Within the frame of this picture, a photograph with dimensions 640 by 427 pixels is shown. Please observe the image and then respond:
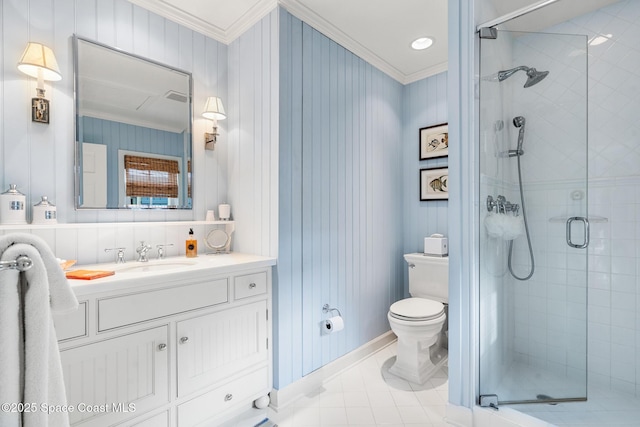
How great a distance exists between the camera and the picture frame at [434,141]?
2.69 metres

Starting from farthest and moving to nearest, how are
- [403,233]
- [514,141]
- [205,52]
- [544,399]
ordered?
[403,233] < [205,52] < [514,141] < [544,399]

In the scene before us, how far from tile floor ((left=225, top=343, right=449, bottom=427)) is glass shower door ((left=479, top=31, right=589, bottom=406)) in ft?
1.39

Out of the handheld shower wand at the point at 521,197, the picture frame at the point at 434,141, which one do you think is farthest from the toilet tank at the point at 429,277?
the picture frame at the point at 434,141

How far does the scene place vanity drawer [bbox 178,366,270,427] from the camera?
1487 millimetres

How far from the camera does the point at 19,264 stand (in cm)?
70

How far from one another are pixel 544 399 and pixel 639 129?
1697mm

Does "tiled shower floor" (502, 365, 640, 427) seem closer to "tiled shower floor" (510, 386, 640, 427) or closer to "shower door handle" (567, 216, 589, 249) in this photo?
"tiled shower floor" (510, 386, 640, 427)

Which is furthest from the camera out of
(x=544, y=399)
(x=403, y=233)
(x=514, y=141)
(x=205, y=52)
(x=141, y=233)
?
(x=403, y=233)

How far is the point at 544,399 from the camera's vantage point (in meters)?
1.63

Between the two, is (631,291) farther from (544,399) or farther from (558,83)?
(558,83)

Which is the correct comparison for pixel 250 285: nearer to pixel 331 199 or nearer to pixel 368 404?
pixel 331 199

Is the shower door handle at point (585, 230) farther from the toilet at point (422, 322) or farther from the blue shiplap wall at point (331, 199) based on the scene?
the blue shiplap wall at point (331, 199)

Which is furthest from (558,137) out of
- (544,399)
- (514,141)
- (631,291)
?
(544,399)

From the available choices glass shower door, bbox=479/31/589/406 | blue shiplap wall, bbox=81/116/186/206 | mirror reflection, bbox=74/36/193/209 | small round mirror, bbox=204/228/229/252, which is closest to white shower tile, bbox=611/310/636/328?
glass shower door, bbox=479/31/589/406
